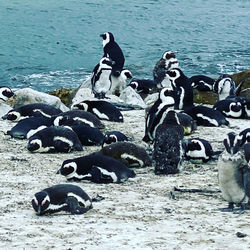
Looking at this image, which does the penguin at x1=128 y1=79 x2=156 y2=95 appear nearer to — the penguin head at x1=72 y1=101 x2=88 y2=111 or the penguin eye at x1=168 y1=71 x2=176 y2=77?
the penguin eye at x1=168 y1=71 x2=176 y2=77

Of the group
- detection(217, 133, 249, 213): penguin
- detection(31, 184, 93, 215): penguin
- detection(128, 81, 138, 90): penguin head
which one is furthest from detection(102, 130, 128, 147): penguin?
detection(128, 81, 138, 90): penguin head

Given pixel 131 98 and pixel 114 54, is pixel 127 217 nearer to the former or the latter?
pixel 131 98

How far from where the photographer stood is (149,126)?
9781 mm

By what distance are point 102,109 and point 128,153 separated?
3.22m

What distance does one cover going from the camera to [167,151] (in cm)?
842

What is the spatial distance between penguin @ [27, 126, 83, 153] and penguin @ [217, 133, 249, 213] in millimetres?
3233

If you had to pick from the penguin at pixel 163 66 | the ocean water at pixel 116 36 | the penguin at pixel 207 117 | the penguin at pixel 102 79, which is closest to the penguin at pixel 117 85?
the penguin at pixel 163 66

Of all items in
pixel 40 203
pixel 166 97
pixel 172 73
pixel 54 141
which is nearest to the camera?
pixel 40 203

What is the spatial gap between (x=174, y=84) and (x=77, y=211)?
7273 mm

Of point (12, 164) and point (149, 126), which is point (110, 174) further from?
point (149, 126)

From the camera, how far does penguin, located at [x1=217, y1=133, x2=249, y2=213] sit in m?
6.40

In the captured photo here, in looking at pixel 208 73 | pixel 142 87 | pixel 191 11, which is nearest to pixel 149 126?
pixel 142 87

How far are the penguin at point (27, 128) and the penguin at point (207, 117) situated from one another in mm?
2297

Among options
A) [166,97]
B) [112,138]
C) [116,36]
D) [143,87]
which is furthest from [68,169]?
[116,36]
